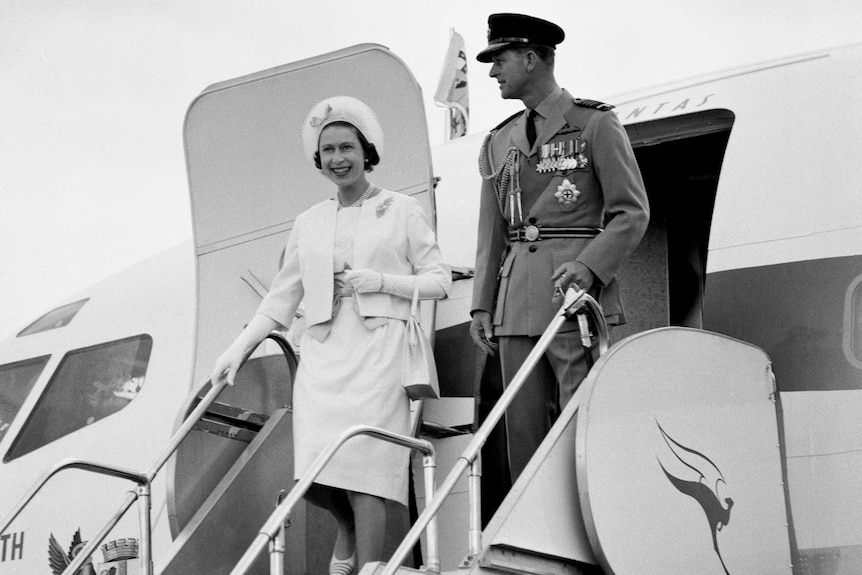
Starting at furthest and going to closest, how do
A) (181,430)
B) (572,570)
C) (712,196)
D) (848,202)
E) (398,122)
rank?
(712,196)
(398,122)
(848,202)
(181,430)
(572,570)

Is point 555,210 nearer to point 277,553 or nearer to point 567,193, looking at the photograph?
point 567,193

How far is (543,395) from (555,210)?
2.55 feet

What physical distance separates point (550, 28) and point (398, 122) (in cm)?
141

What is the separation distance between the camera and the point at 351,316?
5.01m

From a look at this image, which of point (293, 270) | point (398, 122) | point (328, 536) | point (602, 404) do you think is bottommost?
point (328, 536)

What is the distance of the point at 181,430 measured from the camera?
5.18 metres

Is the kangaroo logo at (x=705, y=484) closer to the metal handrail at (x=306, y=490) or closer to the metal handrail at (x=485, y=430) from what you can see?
the metal handrail at (x=485, y=430)

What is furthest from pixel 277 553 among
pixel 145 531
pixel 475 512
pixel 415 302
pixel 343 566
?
pixel 415 302

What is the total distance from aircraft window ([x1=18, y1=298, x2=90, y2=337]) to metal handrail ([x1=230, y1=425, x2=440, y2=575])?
15.5 ft

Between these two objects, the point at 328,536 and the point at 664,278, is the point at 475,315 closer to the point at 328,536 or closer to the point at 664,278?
the point at 328,536

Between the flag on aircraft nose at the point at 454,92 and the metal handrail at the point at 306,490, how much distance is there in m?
5.71

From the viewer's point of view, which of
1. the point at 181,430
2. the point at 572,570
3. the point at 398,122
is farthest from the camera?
the point at 398,122

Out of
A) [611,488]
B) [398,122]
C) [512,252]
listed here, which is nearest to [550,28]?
[512,252]

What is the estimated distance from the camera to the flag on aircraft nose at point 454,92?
32.1ft
